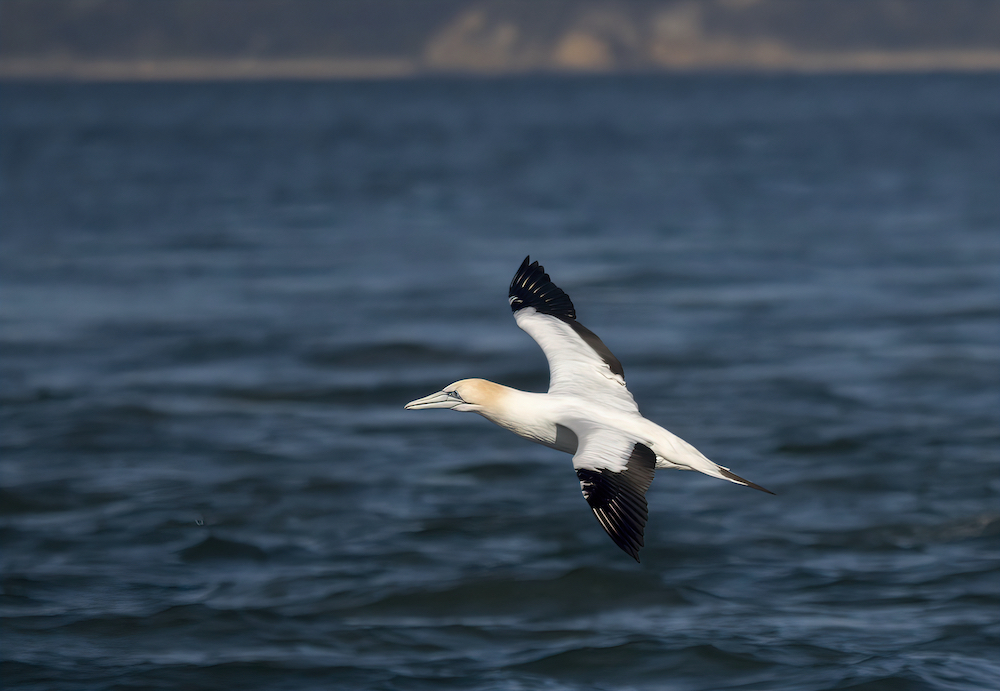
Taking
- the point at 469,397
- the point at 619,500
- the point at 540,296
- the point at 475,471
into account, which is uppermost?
the point at 540,296

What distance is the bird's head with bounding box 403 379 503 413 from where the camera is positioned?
827 centimetres

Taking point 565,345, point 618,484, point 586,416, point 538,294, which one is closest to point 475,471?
point 538,294

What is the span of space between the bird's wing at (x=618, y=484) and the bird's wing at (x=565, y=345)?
2.76 feet

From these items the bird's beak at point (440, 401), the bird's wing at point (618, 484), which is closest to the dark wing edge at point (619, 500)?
the bird's wing at point (618, 484)

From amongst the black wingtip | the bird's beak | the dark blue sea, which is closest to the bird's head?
the bird's beak

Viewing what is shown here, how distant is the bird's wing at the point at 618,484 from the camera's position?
720 cm

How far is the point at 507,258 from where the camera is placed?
40.7 metres

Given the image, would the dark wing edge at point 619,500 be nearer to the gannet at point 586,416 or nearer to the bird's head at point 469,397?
the gannet at point 586,416

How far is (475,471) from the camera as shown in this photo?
1909 centimetres

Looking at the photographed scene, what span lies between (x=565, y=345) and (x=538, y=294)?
63 cm

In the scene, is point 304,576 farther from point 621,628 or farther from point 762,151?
point 762,151

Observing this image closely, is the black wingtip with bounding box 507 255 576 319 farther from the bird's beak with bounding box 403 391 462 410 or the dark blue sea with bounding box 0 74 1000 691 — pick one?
the dark blue sea with bounding box 0 74 1000 691

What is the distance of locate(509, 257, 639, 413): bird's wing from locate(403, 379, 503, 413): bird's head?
546 mm

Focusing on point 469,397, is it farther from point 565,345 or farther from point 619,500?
point 619,500
